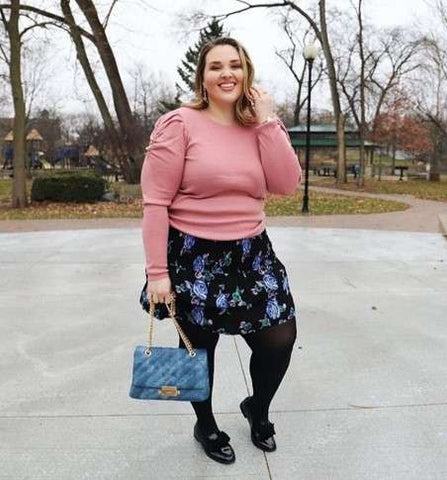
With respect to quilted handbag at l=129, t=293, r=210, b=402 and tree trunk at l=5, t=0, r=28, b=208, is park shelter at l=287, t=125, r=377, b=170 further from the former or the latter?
quilted handbag at l=129, t=293, r=210, b=402

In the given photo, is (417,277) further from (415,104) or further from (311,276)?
(415,104)

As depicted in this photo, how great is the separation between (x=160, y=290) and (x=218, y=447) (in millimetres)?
782

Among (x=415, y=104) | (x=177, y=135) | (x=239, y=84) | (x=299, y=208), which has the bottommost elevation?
(x=299, y=208)

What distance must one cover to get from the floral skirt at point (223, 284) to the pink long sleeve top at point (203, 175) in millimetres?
48

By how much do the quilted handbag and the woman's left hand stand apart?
30.2 inches

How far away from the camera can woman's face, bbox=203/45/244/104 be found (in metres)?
2.04

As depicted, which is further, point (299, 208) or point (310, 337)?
point (299, 208)

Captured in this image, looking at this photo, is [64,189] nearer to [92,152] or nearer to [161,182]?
[161,182]

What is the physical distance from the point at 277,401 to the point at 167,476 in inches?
32.6

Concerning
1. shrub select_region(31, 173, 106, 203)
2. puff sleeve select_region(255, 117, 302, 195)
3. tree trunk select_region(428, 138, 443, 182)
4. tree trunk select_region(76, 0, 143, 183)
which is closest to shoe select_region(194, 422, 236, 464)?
puff sleeve select_region(255, 117, 302, 195)

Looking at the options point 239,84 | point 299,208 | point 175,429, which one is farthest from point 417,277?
point 299,208

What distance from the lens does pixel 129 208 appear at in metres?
15.0

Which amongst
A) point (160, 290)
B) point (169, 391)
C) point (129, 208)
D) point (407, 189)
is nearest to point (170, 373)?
point (169, 391)

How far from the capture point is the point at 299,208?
1492 cm
